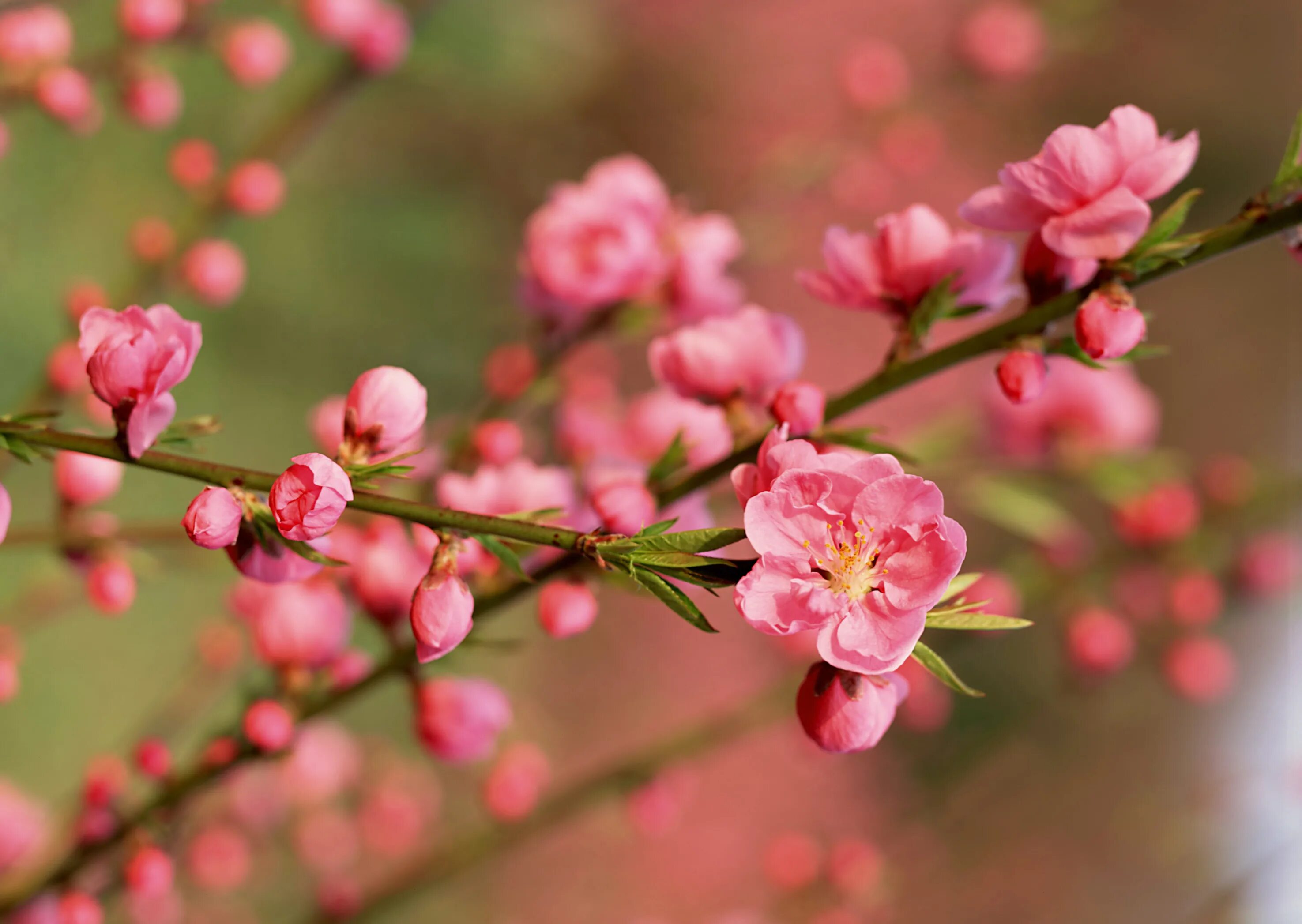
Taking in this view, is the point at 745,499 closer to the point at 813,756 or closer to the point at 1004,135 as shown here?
the point at 1004,135

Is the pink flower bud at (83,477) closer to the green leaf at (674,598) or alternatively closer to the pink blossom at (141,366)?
the pink blossom at (141,366)

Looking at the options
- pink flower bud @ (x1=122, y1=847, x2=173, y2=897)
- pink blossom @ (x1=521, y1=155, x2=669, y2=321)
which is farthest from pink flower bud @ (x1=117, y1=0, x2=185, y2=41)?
pink flower bud @ (x1=122, y1=847, x2=173, y2=897)

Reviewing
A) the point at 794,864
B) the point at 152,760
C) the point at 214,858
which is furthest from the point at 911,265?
the point at 214,858

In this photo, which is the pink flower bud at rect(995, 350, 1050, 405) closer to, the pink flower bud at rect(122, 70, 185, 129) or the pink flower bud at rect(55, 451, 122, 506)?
the pink flower bud at rect(55, 451, 122, 506)

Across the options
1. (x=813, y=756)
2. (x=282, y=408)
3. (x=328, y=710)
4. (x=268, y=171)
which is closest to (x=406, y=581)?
(x=328, y=710)

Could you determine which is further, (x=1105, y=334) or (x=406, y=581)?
(x=406, y=581)

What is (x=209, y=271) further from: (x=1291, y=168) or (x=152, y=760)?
(x=1291, y=168)
